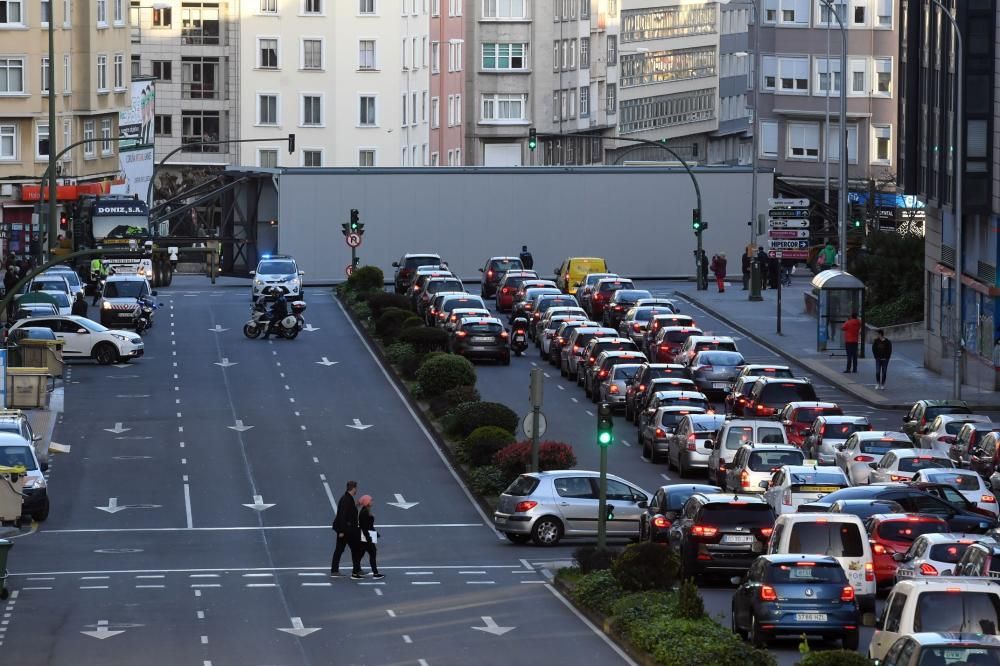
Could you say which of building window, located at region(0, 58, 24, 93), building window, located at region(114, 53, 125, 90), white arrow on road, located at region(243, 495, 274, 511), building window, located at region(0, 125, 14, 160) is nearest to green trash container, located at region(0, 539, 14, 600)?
white arrow on road, located at region(243, 495, 274, 511)

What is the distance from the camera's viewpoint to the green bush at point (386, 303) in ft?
231

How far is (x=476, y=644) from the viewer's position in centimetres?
2898

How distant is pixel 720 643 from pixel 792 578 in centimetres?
188

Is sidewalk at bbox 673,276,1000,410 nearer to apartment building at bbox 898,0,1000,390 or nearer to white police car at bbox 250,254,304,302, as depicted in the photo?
apartment building at bbox 898,0,1000,390

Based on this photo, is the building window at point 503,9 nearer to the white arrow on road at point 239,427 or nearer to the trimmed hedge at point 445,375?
the trimmed hedge at point 445,375

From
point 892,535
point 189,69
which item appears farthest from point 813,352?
point 189,69

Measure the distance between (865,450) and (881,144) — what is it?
77.6 m

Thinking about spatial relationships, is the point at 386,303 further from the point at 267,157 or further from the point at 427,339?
the point at 267,157

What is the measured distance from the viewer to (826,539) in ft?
97.2

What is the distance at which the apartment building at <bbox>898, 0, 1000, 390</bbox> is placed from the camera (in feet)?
192

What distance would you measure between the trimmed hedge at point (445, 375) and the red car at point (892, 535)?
2446 cm

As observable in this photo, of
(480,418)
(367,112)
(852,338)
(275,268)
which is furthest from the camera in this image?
(367,112)

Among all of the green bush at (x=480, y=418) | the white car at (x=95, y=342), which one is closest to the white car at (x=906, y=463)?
the green bush at (x=480, y=418)

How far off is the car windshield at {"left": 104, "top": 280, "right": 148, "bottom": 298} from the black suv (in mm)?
39925
